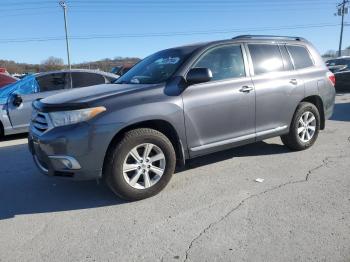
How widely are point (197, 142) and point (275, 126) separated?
1516 mm

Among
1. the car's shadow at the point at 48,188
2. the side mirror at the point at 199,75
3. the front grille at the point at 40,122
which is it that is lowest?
the car's shadow at the point at 48,188

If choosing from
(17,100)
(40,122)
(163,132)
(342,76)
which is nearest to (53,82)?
(17,100)

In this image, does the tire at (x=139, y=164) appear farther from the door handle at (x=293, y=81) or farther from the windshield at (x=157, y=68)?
the door handle at (x=293, y=81)

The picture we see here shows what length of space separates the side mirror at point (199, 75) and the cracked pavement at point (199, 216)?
1.32 metres

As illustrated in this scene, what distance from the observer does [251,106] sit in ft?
16.6

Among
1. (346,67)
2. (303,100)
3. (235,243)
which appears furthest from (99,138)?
(346,67)

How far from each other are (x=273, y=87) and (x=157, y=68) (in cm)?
172

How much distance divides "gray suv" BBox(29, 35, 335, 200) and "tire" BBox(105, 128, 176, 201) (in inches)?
0.4

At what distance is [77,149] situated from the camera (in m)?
3.85

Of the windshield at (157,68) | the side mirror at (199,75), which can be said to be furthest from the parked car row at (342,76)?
the side mirror at (199,75)

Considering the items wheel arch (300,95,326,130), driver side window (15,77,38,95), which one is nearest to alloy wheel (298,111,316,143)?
wheel arch (300,95,326,130)

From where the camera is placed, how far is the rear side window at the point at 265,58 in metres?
5.25

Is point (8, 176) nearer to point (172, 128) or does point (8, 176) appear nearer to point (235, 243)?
point (172, 128)

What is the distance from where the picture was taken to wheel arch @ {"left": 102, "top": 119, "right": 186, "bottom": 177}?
4.07 meters
